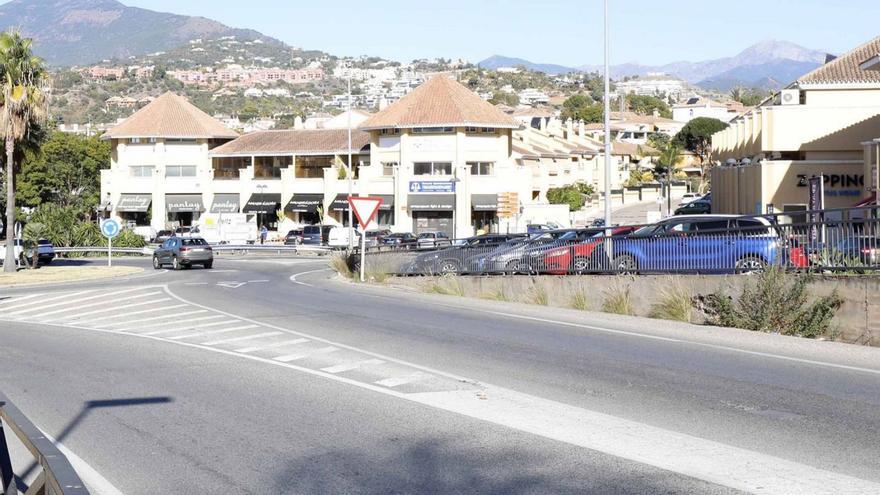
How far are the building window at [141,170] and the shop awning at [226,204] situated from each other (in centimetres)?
617

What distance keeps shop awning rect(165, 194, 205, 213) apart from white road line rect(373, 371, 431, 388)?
7852cm

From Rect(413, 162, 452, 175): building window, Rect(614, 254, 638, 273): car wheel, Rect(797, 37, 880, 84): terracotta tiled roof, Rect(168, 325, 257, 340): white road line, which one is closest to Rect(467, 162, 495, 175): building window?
Rect(413, 162, 452, 175): building window

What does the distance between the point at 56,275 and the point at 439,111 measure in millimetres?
39586

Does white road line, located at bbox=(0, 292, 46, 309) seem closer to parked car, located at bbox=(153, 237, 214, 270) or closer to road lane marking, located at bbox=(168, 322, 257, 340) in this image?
road lane marking, located at bbox=(168, 322, 257, 340)

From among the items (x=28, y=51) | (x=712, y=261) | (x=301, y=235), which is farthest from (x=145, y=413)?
(x=301, y=235)

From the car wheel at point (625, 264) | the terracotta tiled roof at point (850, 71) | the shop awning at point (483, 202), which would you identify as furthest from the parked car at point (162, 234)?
the car wheel at point (625, 264)

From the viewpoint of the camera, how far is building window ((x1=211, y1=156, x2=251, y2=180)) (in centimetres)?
9256

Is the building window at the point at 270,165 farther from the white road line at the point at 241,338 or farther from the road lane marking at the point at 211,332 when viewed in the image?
the white road line at the point at 241,338

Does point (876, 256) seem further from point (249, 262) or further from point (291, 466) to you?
point (249, 262)

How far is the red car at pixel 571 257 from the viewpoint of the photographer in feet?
87.0

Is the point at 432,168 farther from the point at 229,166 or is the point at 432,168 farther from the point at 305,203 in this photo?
the point at 229,166

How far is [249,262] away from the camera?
6019 cm

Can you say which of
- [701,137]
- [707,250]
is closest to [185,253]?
[707,250]

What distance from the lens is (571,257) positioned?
88.9ft
